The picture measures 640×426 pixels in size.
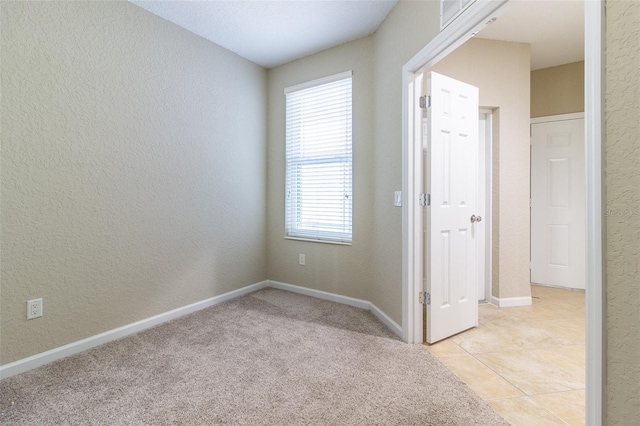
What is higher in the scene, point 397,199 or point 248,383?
point 397,199

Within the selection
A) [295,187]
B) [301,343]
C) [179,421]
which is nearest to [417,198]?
[301,343]

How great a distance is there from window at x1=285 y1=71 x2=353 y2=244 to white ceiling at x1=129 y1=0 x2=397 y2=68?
1.32 ft

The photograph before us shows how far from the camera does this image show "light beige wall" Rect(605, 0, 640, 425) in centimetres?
90

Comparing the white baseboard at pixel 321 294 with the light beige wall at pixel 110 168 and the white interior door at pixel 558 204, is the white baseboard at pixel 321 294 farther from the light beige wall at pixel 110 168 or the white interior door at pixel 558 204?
the white interior door at pixel 558 204

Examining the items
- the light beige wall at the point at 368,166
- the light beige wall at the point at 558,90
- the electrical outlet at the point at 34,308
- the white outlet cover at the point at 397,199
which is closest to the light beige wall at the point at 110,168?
the electrical outlet at the point at 34,308

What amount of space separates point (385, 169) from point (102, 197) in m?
2.31

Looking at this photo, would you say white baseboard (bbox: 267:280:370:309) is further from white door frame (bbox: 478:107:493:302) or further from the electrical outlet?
the electrical outlet

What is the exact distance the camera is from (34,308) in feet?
6.51

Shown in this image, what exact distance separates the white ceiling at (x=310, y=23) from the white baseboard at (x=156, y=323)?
2660 mm

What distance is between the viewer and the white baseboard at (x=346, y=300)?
2.56 metres

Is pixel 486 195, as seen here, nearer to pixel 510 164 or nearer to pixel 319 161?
pixel 510 164

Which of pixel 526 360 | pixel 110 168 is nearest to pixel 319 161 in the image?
pixel 110 168

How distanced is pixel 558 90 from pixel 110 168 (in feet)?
16.6

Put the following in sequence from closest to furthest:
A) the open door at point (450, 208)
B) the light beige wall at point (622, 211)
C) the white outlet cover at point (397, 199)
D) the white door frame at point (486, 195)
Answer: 1. the light beige wall at point (622, 211)
2. the open door at point (450, 208)
3. the white outlet cover at point (397, 199)
4. the white door frame at point (486, 195)
